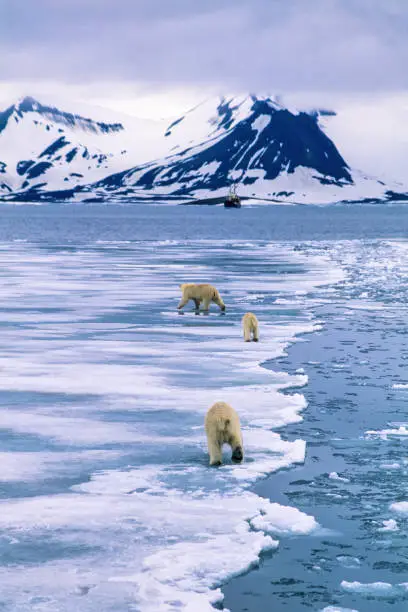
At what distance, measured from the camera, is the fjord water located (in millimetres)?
A: 8109

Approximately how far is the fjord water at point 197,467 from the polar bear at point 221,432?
0.80 feet

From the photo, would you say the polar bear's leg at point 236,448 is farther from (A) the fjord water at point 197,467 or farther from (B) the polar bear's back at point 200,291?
(B) the polar bear's back at point 200,291

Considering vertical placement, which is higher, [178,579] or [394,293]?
[394,293]

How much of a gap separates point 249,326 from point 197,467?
10.8 m

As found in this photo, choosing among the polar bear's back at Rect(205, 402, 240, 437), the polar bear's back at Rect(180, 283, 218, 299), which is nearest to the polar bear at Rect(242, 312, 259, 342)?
the polar bear's back at Rect(180, 283, 218, 299)

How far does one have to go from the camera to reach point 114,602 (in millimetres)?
7605

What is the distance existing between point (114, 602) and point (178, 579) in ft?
2.36

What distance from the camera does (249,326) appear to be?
72.6ft

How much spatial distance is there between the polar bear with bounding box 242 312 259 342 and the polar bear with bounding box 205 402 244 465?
10.4 m

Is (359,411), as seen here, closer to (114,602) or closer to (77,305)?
(114,602)

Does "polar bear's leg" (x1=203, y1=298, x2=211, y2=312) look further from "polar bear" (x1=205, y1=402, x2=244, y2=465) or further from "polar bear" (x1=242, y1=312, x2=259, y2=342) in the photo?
"polar bear" (x1=205, y1=402, x2=244, y2=465)

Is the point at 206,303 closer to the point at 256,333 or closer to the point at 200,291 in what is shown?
the point at 200,291

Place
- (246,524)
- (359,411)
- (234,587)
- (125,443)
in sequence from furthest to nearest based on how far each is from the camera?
(359,411) < (125,443) < (246,524) < (234,587)

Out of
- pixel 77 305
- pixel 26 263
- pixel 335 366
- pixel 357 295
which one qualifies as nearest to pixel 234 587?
pixel 335 366
